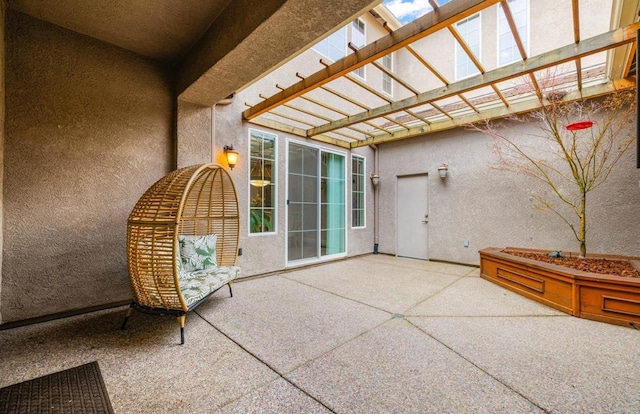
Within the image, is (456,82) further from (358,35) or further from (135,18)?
(358,35)

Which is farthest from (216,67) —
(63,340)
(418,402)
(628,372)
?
(628,372)

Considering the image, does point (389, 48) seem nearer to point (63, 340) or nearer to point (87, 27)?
point (87, 27)

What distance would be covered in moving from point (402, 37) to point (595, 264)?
369 centimetres

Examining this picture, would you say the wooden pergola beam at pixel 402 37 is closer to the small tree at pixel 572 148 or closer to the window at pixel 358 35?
the small tree at pixel 572 148

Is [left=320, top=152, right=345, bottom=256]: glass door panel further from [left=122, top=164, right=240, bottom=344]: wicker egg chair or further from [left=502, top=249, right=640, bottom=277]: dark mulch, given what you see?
[left=502, top=249, right=640, bottom=277]: dark mulch

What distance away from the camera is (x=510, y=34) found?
6188mm

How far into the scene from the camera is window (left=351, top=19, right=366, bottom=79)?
6.62m

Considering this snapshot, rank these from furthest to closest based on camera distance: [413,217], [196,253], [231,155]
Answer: [413,217], [231,155], [196,253]

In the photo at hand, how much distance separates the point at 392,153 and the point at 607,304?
4.71 m

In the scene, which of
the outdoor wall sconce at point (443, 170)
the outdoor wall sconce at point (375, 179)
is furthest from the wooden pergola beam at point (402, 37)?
the outdoor wall sconce at point (375, 179)

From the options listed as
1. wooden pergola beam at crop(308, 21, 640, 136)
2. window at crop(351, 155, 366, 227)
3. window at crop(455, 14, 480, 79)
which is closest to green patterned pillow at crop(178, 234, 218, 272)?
wooden pergola beam at crop(308, 21, 640, 136)

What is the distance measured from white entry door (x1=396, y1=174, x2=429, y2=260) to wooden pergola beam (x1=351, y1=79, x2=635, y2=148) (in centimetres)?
116

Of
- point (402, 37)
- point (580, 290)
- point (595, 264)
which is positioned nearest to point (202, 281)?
point (402, 37)

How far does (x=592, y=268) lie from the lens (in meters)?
3.17
